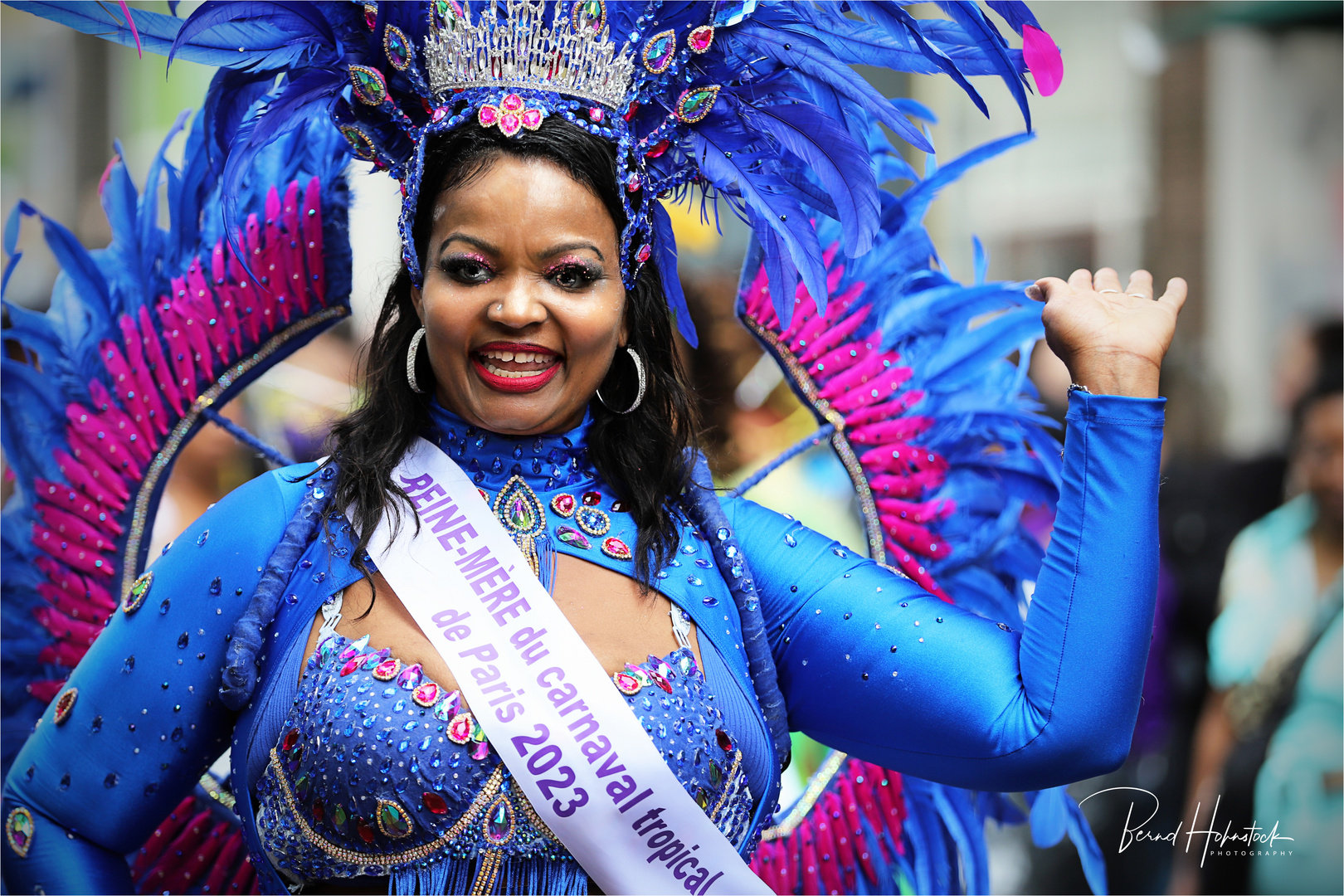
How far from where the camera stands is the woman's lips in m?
1.74

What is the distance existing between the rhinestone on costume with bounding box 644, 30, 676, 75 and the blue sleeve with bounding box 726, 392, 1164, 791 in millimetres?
694

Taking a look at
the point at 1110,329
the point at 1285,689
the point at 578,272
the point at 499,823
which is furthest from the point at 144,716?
the point at 1285,689

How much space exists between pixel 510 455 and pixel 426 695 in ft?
1.36

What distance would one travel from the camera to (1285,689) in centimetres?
367

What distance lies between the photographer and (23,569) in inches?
88.2

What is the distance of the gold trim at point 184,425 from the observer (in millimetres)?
2209

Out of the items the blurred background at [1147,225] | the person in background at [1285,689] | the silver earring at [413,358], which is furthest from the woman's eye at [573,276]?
the person in background at [1285,689]

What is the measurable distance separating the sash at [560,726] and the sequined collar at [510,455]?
Answer: 0.14 meters

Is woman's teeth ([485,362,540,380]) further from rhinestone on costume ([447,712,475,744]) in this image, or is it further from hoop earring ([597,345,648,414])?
rhinestone on costume ([447,712,475,744])

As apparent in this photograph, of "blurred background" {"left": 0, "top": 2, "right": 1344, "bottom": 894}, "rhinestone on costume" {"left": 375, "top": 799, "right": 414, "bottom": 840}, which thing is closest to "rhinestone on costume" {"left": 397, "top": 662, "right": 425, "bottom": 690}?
"rhinestone on costume" {"left": 375, "top": 799, "right": 414, "bottom": 840}

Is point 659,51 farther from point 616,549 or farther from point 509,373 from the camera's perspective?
point 616,549

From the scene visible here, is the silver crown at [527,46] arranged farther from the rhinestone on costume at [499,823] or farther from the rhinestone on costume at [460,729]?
the rhinestone on costume at [499,823]

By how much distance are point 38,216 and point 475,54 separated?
0.93 m

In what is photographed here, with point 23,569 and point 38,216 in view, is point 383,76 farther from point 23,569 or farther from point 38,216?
point 23,569
